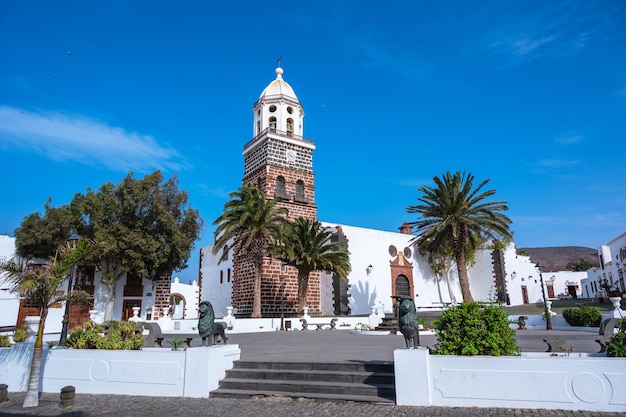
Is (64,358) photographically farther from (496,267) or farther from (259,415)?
(496,267)

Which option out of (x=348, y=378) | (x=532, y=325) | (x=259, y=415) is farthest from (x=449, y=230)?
(x=259, y=415)

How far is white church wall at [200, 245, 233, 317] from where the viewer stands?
28.4m

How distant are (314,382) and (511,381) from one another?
121 inches

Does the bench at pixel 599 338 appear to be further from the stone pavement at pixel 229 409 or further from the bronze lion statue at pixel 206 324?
the bronze lion statue at pixel 206 324

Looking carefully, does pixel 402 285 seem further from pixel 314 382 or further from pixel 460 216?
pixel 314 382

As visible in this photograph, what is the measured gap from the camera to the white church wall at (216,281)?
2838cm

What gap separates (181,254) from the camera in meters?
24.1

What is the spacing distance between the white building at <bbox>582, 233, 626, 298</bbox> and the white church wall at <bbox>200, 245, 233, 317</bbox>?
27791mm

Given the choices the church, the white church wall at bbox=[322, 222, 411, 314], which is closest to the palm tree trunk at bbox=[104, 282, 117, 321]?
the church

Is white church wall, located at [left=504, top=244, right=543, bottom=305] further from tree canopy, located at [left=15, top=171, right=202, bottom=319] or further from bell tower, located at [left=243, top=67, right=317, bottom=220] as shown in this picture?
tree canopy, located at [left=15, top=171, right=202, bottom=319]

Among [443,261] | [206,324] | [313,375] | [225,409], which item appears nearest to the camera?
[225,409]

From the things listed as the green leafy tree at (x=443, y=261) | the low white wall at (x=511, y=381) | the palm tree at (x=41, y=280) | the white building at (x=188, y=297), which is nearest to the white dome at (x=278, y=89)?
the green leafy tree at (x=443, y=261)

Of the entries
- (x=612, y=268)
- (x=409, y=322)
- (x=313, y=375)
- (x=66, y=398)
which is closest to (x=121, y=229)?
(x=66, y=398)

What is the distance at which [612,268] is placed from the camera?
3519cm
